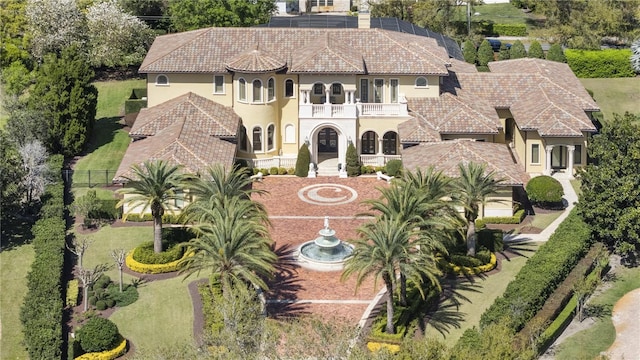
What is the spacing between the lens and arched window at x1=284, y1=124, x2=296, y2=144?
239 ft

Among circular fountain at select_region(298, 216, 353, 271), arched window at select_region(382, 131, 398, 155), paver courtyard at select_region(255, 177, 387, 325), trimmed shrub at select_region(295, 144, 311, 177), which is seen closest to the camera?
paver courtyard at select_region(255, 177, 387, 325)

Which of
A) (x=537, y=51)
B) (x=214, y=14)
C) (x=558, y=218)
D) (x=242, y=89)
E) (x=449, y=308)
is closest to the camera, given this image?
(x=449, y=308)

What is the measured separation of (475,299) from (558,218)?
14374 millimetres

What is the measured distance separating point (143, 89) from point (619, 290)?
48.2m

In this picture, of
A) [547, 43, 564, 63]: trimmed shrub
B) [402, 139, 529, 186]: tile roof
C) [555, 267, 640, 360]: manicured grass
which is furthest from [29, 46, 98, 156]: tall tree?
[547, 43, 564, 63]: trimmed shrub

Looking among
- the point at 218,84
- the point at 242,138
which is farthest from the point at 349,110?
the point at 218,84

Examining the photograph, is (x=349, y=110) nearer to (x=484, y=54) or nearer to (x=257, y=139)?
(x=257, y=139)

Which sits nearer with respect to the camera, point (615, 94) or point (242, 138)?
point (242, 138)

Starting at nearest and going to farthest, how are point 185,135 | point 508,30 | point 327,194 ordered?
point 185,135, point 327,194, point 508,30

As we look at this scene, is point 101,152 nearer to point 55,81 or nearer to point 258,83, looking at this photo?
point 55,81

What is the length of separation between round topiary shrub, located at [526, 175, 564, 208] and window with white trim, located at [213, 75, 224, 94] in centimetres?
2406

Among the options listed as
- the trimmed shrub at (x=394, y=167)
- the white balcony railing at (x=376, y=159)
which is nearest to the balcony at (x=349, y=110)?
the white balcony railing at (x=376, y=159)

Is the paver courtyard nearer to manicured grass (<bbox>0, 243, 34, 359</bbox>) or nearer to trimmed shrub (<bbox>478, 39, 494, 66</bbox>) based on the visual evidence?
manicured grass (<bbox>0, 243, 34, 359</bbox>)

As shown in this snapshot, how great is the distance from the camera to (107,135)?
258ft
